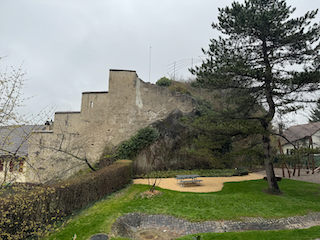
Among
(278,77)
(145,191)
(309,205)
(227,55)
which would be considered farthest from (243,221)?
(227,55)

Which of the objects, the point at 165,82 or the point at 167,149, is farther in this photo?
the point at 165,82

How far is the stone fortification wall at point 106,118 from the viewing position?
52.3 ft

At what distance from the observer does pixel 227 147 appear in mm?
17219

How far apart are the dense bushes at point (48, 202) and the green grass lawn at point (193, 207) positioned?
418mm

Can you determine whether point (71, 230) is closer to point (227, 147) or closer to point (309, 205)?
point (309, 205)

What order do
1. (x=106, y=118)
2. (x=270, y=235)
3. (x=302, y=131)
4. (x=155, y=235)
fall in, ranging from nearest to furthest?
(x=270, y=235) → (x=155, y=235) → (x=106, y=118) → (x=302, y=131)

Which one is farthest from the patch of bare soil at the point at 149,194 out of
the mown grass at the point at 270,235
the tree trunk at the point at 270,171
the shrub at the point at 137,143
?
the shrub at the point at 137,143

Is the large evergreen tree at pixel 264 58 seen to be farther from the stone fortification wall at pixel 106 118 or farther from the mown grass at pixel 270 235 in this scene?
the stone fortification wall at pixel 106 118

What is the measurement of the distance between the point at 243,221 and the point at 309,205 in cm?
332

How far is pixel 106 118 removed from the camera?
54.4 ft

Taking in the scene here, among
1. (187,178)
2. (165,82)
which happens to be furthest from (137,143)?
(165,82)

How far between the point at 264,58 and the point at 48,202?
35.1 ft

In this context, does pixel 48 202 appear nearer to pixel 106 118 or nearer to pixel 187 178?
pixel 187 178

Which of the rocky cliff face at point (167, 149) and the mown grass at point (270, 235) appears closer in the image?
the mown grass at point (270, 235)
